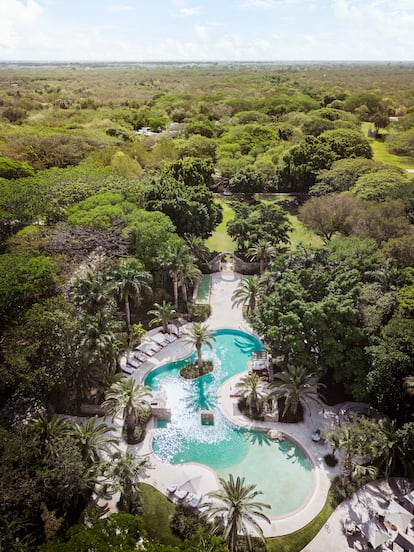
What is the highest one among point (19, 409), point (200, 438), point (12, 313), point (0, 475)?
point (12, 313)

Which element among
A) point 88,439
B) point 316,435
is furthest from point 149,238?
point 316,435

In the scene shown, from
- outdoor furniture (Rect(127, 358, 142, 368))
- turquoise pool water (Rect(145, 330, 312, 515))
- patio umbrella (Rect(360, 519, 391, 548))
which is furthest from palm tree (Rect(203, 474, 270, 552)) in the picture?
outdoor furniture (Rect(127, 358, 142, 368))

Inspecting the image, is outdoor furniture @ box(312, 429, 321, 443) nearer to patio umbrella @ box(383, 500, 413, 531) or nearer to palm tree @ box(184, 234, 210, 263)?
patio umbrella @ box(383, 500, 413, 531)

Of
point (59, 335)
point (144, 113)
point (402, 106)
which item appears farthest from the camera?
point (402, 106)

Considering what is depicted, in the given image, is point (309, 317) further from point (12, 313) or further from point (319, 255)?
point (12, 313)

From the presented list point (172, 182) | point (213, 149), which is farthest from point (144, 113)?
point (172, 182)

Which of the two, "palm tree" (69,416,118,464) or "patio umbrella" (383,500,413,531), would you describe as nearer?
"patio umbrella" (383,500,413,531)

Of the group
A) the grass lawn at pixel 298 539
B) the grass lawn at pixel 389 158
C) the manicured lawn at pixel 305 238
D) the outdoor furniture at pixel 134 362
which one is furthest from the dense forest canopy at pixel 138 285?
the grass lawn at pixel 389 158
